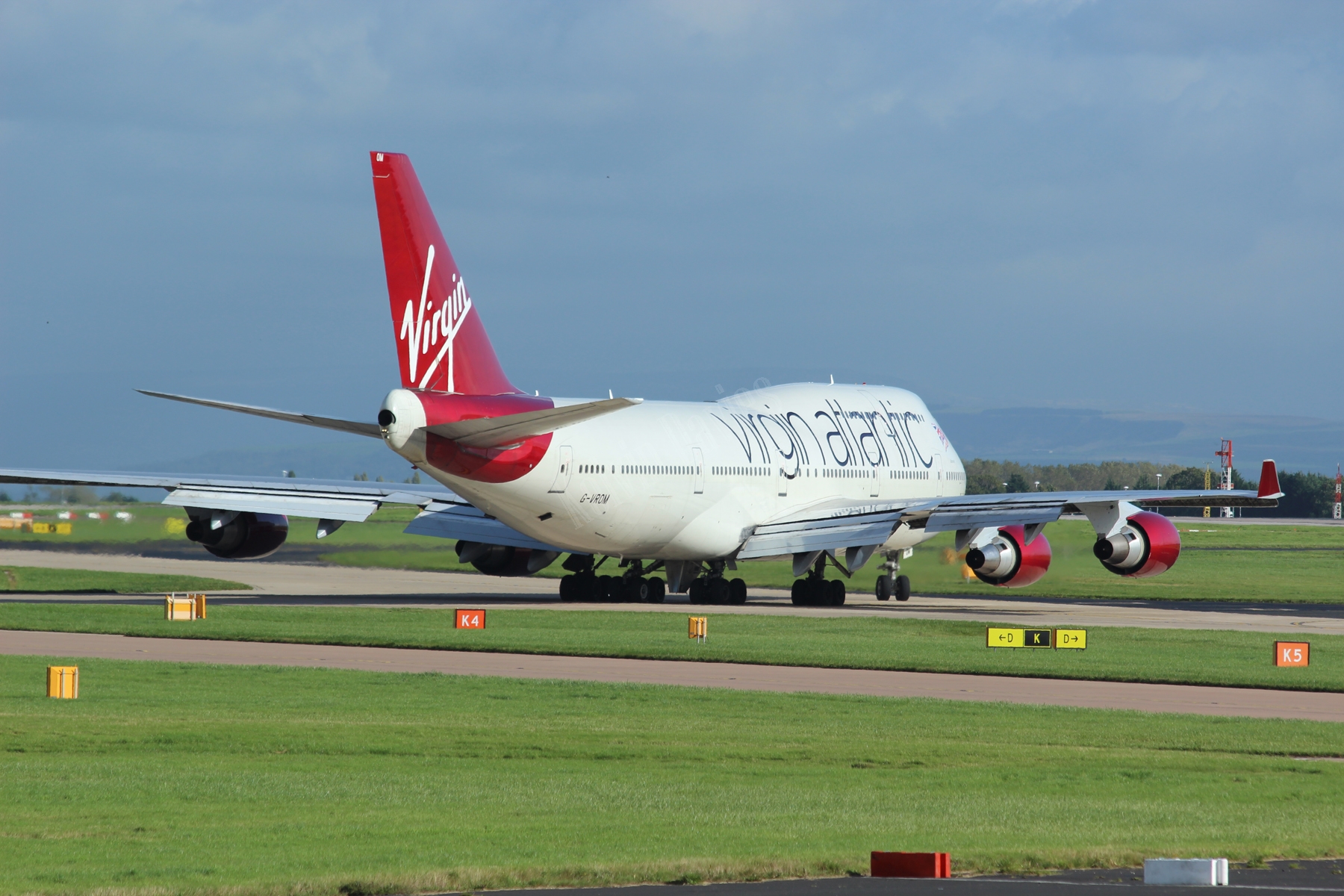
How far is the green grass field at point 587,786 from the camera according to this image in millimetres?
12148

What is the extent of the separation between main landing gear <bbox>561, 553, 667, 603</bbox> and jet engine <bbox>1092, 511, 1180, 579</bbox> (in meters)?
11.7

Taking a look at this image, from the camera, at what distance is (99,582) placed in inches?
2069

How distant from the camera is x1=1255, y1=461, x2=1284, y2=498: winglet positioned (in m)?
40.2

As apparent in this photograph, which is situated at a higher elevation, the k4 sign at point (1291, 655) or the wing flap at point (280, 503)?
the wing flap at point (280, 503)

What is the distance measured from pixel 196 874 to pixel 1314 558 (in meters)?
70.4

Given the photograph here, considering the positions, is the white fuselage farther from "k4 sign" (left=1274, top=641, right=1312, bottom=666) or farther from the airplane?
"k4 sign" (left=1274, top=641, right=1312, bottom=666)

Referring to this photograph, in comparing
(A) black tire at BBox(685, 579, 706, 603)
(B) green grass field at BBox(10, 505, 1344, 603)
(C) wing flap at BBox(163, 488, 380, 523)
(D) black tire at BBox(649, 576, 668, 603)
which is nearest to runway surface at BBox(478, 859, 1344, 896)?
(C) wing flap at BBox(163, 488, 380, 523)

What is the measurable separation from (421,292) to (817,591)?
16983 millimetres

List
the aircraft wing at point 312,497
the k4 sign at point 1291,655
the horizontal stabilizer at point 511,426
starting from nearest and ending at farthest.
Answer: the k4 sign at point 1291,655, the horizontal stabilizer at point 511,426, the aircraft wing at point 312,497

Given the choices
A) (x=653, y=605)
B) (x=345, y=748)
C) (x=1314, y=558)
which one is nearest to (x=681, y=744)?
(x=345, y=748)

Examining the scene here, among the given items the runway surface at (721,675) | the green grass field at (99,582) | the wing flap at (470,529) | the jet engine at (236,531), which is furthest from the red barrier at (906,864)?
the green grass field at (99,582)

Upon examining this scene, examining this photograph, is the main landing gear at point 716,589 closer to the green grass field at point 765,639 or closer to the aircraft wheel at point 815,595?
the aircraft wheel at point 815,595

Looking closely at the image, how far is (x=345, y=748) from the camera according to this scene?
18250 mm

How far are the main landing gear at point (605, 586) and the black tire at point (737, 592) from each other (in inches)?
71.6
